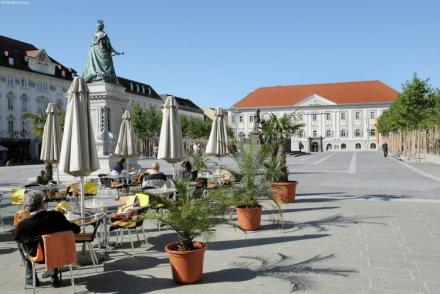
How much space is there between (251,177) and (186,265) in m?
3.27

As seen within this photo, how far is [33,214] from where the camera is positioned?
5039mm

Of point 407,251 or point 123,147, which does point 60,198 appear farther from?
point 407,251

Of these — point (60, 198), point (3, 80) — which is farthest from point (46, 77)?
point (60, 198)

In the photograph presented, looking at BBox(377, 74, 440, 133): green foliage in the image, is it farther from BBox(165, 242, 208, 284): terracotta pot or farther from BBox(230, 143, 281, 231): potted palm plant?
BBox(165, 242, 208, 284): terracotta pot

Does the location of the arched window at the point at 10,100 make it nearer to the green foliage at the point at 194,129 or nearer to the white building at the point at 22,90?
the white building at the point at 22,90

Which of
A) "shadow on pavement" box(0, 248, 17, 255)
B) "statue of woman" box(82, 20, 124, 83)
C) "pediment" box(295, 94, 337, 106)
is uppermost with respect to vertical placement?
"pediment" box(295, 94, 337, 106)

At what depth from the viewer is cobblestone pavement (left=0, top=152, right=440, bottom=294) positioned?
16.5 ft

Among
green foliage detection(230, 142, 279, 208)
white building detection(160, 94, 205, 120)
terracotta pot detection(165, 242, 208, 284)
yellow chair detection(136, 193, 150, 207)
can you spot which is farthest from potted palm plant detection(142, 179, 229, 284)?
white building detection(160, 94, 205, 120)

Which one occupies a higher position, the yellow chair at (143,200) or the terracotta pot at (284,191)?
the yellow chair at (143,200)

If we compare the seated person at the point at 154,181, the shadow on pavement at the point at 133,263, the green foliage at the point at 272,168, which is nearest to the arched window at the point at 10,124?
the seated person at the point at 154,181

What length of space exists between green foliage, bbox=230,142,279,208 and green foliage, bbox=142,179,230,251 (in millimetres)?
2470

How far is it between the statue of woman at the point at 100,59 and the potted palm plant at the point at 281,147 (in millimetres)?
12080

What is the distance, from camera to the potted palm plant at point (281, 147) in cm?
1123

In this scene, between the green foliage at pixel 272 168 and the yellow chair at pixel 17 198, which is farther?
the yellow chair at pixel 17 198
